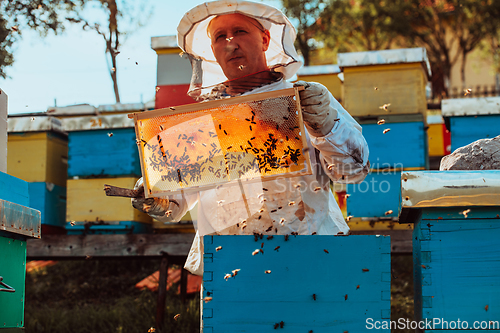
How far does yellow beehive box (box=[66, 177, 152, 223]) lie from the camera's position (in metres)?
4.51

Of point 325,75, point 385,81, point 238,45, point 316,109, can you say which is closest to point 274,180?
point 316,109

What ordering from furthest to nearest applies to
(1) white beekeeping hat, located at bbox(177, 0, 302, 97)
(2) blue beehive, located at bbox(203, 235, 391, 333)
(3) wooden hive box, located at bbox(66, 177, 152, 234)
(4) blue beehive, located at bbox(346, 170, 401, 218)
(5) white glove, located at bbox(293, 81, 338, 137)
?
(3) wooden hive box, located at bbox(66, 177, 152, 234) < (4) blue beehive, located at bbox(346, 170, 401, 218) < (1) white beekeeping hat, located at bbox(177, 0, 302, 97) < (5) white glove, located at bbox(293, 81, 338, 137) < (2) blue beehive, located at bbox(203, 235, 391, 333)

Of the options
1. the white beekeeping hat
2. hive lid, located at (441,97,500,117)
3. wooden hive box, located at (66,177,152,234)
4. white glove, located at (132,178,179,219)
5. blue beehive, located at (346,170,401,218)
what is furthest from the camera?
wooden hive box, located at (66,177,152,234)

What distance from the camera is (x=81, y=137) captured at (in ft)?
A: 15.4

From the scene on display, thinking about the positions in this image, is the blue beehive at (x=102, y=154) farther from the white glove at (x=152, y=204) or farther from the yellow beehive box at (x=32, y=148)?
the white glove at (x=152, y=204)

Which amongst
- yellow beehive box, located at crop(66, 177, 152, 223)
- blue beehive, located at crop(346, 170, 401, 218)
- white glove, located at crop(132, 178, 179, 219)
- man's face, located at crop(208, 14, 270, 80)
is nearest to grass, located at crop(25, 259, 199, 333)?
yellow beehive box, located at crop(66, 177, 152, 223)

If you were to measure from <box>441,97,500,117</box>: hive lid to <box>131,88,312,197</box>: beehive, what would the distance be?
2844 mm

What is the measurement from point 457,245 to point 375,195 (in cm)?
277

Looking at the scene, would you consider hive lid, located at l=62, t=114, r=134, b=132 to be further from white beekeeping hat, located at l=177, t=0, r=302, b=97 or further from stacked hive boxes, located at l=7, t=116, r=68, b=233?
white beekeeping hat, located at l=177, t=0, r=302, b=97

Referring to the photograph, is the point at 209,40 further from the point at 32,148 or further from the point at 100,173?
the point at 32,148

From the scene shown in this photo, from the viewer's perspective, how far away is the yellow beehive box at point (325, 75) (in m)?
5.10

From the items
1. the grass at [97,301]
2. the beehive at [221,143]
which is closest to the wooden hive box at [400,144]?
the grass at [97,301]

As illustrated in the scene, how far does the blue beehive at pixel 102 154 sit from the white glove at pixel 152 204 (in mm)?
2498

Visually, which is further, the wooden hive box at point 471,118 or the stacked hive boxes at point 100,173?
the stacked hive boxes at point 100,173
